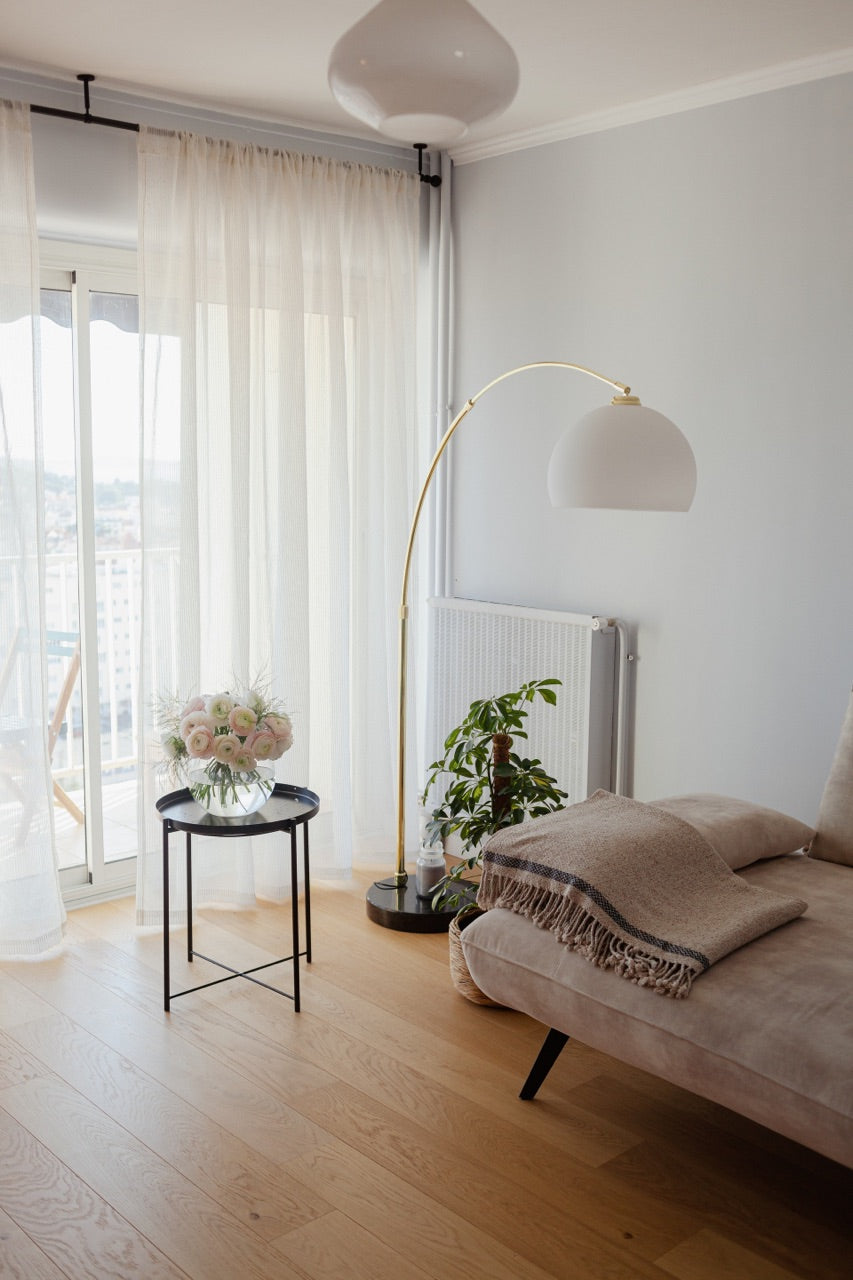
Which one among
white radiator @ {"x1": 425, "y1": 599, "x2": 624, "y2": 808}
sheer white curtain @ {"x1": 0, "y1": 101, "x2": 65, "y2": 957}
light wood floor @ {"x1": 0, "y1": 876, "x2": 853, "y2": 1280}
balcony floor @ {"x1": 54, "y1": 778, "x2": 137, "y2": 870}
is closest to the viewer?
light wood floor @ {"x1": 0, "y1": 876, "x2": 853, "y2": 1280}

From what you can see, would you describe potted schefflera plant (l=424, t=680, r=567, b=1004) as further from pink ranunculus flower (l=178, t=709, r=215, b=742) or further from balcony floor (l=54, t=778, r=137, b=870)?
balcony floor (l=54, t=778, r=137, b=870)

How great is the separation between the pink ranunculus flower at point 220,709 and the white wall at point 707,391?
1348mm

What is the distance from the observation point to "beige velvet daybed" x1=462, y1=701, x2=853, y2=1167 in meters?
2.06

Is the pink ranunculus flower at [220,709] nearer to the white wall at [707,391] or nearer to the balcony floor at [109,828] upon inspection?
the balcony floor at [109,828]

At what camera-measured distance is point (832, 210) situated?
3156 mm

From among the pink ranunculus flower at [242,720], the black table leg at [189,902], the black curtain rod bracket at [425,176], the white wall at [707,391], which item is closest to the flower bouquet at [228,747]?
the pink ranunculus flower at [242,720]

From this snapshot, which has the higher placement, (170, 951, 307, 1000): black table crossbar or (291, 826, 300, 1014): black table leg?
(291, 826, 300, 1014): black table leg

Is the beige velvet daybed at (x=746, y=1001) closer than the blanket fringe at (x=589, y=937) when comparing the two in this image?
Yes

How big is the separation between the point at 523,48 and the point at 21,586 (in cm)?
198

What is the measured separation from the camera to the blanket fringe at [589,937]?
2.28m

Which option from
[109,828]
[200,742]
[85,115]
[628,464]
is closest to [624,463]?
[628,464]

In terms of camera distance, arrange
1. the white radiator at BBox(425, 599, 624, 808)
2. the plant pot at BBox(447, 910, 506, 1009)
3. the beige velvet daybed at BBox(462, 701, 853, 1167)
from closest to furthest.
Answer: the beige velvet daybed at BBox(462, 701, 853, 1167)
the plant pot at BBox(447, 910, 506, 1009)
the white radiator at BBox(425, 599, 624, 808)

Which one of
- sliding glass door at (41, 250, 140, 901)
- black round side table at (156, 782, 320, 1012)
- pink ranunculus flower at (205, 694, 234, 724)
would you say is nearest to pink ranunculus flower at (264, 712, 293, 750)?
pink ranunculus flower at (205, 694, 234, 724)

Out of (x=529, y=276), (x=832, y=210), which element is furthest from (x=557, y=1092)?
(x=529, y=276)
